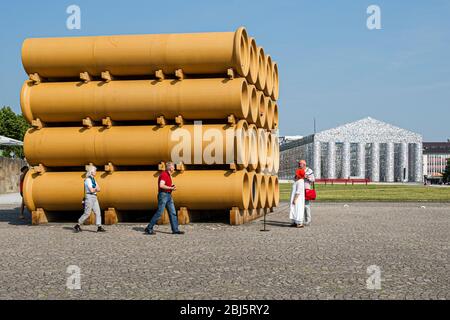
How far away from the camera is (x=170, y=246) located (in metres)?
10.7

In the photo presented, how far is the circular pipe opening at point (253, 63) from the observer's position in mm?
15773

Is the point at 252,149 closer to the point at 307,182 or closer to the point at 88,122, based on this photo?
the point at 307,182

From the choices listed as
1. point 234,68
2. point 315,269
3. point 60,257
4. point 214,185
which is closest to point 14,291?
point 60,257

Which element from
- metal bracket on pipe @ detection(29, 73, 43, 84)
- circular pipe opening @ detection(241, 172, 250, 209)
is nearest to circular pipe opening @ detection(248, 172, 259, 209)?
circular pipe opening @ detection(241, 172, 250, 209)

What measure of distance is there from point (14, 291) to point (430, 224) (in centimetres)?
1164

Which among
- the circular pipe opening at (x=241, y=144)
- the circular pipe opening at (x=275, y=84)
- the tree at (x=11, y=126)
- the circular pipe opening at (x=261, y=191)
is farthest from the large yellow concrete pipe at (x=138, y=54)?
the tree at (x=11, y=126)

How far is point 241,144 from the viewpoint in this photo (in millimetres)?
14469

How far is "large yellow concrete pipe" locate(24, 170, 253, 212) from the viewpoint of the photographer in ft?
47.6

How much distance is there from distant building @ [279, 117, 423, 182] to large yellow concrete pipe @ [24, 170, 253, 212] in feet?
376

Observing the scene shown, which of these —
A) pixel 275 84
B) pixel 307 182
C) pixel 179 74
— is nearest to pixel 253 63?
pixel 179 74

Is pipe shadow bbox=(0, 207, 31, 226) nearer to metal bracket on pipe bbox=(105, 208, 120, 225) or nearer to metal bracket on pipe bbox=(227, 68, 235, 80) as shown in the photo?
metal bracket on pipe bbox=(105, 208, 120, 225)

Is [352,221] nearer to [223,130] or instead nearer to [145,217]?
[223,130]

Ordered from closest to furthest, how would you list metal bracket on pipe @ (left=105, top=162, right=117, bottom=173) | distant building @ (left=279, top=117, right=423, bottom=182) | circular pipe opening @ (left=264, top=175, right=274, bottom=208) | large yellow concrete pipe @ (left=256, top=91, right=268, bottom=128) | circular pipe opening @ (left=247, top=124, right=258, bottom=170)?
metal bracket on pipe @ (left=105, top=162, right=117, bottom=173) < circular pipe opening @ (left=247, top=124, right=258, bottom=170) < large yellow concrete pipe @ (left=256, top=91, right=268, bottom=128) < circular pipe opening @ (left=264, top=175, right=274, bottom=208) < distant building @ (left=279, top=117, right=423, bottom=182)

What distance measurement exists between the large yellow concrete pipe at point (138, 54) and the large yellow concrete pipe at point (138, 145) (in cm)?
142
